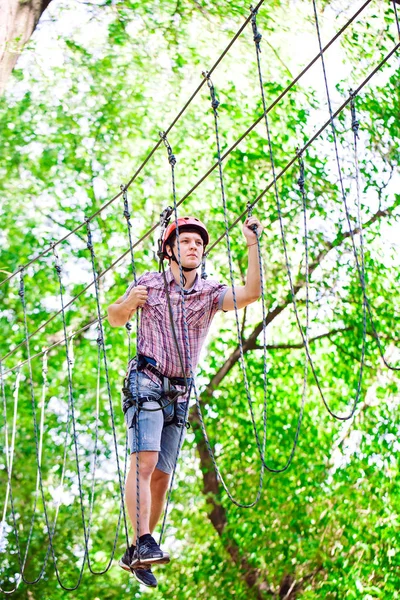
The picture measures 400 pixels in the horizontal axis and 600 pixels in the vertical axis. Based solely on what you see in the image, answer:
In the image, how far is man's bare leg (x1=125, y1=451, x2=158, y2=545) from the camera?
232 centimetres

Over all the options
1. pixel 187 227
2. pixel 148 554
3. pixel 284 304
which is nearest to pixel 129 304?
pixel 187 227

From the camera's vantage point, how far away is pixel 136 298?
244 centimetres

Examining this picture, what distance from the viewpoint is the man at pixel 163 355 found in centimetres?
237

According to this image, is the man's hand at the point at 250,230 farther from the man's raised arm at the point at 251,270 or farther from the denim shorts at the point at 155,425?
the denim shorts at the point at 155,425

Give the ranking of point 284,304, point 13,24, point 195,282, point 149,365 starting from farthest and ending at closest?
point 284,304, point 13,24, point 195,282, point 149,365

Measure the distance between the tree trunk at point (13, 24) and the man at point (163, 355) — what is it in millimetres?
1887

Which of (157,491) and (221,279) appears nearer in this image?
(157,491)

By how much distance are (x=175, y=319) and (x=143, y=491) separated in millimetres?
482

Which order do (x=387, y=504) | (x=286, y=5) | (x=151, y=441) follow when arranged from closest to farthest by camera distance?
(x=151, y=441) → (x=387, y=504) → (x=286, y=5)

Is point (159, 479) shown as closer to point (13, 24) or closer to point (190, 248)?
point (190, 248)

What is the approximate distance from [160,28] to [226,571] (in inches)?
190

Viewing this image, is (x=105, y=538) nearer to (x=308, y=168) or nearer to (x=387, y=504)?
(x=387, y=504)

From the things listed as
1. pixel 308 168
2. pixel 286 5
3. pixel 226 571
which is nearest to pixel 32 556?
pixel 226 571

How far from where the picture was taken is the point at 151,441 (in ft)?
7.79
